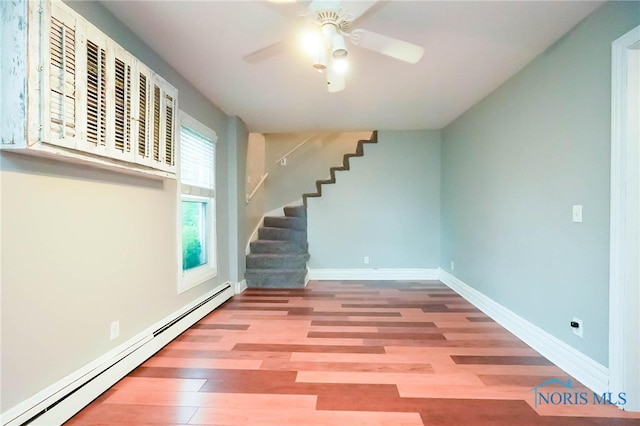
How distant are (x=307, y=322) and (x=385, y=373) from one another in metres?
1.17

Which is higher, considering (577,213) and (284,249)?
(577,213)

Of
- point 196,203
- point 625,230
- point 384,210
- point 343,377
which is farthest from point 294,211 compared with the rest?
point 625,230

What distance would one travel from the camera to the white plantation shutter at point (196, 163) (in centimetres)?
315

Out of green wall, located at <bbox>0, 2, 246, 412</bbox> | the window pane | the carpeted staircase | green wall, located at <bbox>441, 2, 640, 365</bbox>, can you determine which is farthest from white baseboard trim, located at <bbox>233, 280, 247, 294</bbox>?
green wall, located at <bbox>441, 2, 640, 365</bbox>

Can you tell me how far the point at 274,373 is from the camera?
86.4 inches

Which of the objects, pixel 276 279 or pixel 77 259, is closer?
pixel 77 259

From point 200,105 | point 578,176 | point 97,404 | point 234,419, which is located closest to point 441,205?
point 578,176

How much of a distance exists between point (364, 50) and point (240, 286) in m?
3.36

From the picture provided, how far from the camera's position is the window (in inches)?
123

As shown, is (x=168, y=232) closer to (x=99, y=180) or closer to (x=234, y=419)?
(x=99, y=180)

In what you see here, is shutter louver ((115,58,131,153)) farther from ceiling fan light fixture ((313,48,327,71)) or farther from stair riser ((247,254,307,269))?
stair riser ((247,254,307,269))

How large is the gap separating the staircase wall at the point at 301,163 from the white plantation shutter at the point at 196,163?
2461 millimetres

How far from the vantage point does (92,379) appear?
189 cm

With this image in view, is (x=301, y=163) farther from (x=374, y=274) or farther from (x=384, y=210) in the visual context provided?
(x=374, y=274)
